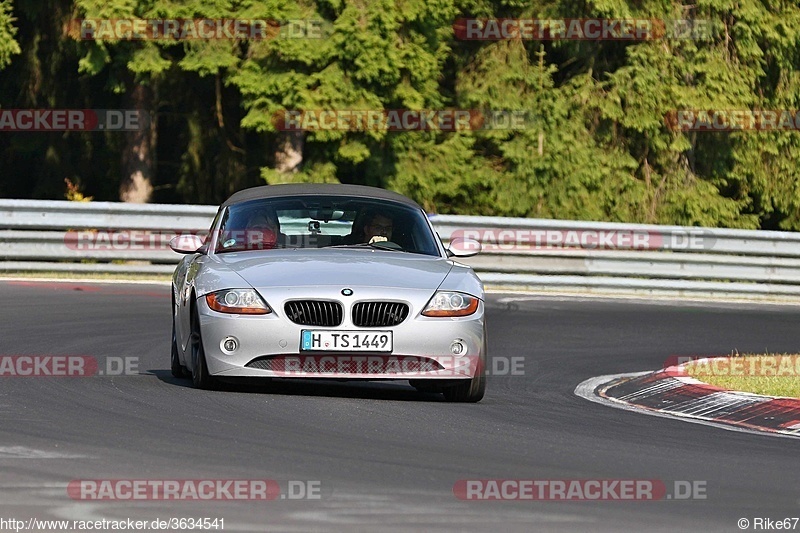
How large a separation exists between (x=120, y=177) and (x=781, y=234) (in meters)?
14.6

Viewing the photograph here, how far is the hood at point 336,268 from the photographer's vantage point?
9.79 meters

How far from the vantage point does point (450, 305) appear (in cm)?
991

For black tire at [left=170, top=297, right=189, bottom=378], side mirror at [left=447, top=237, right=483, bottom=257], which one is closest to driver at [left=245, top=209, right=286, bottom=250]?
black tire at [left=170, top=297, right=189, bottom=378]

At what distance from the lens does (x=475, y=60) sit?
104ft

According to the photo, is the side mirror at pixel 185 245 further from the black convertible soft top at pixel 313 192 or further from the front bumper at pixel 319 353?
the front bumper at pixel 319 353

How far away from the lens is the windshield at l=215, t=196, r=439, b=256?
35.9 ft

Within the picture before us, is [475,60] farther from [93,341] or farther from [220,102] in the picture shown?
[93,341]

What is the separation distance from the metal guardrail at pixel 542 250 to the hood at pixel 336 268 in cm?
992

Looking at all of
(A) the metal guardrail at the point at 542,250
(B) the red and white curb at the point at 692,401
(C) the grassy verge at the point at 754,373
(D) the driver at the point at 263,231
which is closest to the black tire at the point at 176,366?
(D) the driver at the point at 263,231

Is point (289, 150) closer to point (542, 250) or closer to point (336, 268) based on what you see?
point (542, 250)

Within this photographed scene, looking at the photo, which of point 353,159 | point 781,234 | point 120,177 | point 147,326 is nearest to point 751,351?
point 147,326

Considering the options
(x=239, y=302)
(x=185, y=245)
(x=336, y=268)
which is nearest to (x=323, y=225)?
(x=185, y=245)

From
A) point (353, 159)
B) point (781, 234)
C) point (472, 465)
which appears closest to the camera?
point (472, 465)

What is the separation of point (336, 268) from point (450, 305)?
0.74m
